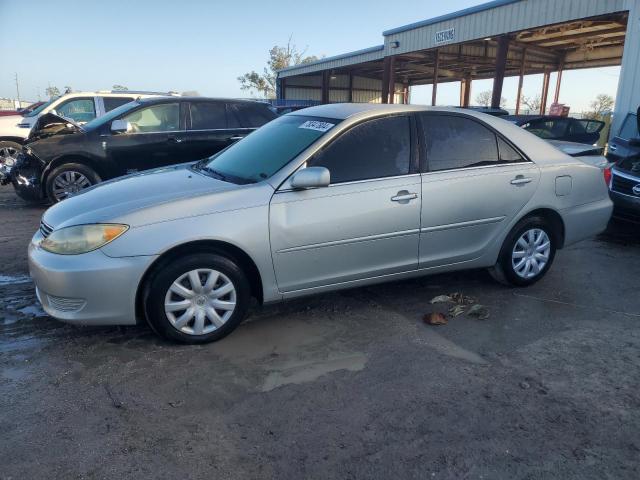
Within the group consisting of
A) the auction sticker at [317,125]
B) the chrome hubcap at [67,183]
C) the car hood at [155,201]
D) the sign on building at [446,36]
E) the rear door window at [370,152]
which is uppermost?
the sign on building at [446,36]

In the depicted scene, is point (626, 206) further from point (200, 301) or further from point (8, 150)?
point (8, 150)

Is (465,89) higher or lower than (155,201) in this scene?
higher

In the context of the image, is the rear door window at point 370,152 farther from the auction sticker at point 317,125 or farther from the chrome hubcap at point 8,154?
the chrome hubcap at point 8,154

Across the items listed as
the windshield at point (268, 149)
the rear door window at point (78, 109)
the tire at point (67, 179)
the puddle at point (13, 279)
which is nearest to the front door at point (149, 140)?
the tire at point (67, 179)

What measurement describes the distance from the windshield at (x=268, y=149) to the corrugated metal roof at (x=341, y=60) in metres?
19.4

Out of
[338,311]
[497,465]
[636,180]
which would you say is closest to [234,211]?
[338,311]

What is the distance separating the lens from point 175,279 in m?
3.23

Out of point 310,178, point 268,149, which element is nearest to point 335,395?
point 310,178

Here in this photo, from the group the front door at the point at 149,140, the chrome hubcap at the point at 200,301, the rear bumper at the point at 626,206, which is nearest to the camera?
the chrome hubcap at the point at 200,301

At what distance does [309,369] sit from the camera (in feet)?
10.4

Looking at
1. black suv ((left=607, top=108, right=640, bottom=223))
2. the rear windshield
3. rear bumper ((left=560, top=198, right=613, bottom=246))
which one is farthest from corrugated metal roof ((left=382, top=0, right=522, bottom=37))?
rear bumper ((left=560, top=198, right=613, bottom=246))

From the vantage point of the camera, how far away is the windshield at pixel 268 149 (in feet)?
12.2

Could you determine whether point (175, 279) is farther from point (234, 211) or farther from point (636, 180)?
point (636, 180)

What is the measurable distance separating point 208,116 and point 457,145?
4.74 metres
